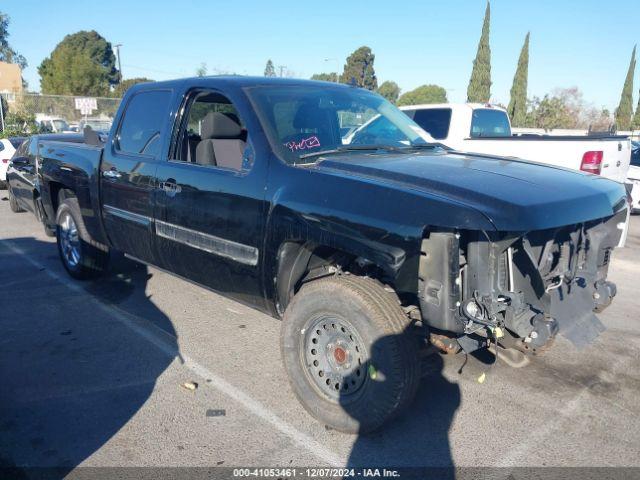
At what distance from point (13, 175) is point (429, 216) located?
9.25 meters

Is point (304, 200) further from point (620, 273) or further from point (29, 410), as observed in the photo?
point (620, 273)

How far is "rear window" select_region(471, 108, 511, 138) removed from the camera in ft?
31.4

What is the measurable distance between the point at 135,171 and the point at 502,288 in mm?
3096

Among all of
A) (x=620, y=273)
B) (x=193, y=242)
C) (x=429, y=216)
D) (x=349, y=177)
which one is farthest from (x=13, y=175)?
(x=620, y=273)

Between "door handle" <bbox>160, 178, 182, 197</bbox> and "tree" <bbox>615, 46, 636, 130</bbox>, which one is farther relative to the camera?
"tree" <bbox>615, 46, 636, 130</bbox>

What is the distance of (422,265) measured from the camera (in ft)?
8.62

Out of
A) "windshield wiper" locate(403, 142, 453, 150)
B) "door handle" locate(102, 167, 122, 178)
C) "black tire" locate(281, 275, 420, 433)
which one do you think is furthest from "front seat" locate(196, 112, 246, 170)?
"windshield wiper" locate(403, 142, 453, 150)

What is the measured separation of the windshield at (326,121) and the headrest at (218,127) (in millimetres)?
291

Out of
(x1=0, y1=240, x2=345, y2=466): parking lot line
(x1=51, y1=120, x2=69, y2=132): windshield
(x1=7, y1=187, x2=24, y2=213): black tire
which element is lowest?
(x1=7, y1=187, x2=24, y2=213): black tire

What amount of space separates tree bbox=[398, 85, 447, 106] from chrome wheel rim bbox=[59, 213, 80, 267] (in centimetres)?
7612

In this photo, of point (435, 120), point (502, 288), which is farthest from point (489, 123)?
point (502, 288)

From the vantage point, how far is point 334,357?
10.3 feet

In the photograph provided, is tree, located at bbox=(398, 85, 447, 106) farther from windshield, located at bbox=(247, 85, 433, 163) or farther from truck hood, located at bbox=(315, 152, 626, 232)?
truck hood, located at bbox=(315, 152, 626, 232)

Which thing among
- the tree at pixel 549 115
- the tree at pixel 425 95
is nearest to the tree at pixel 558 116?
the tree at pixel 549 115
